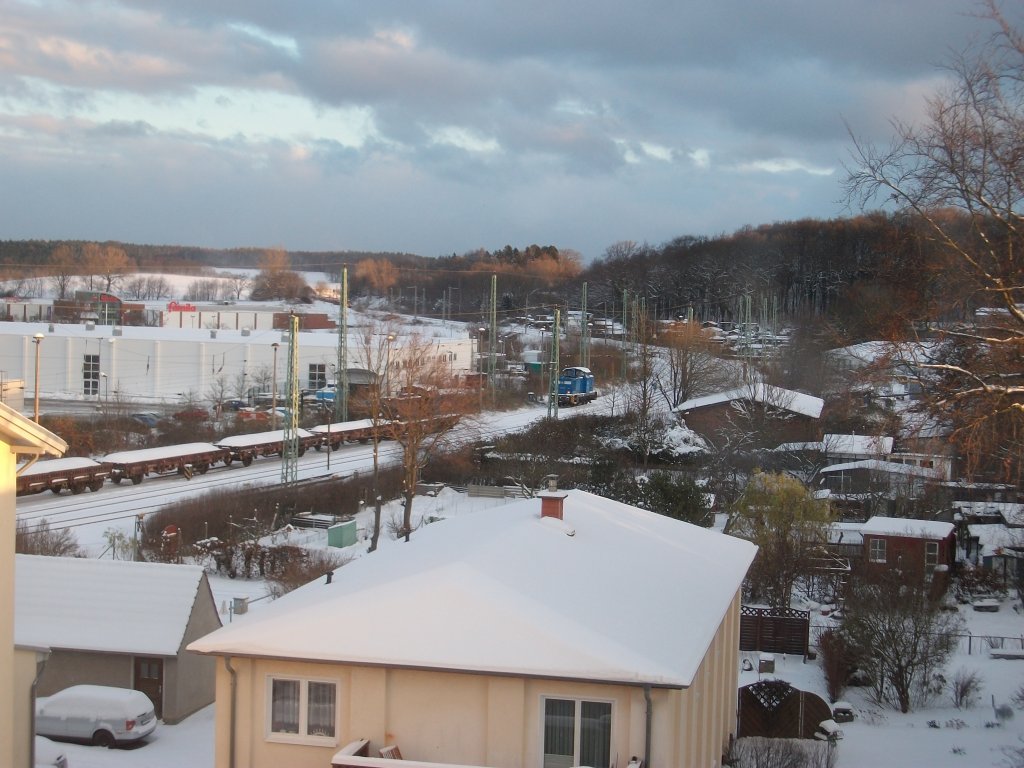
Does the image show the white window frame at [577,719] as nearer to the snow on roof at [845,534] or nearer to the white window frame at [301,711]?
the white window frame at [301,711]

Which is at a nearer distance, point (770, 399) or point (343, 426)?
point (770, 399)

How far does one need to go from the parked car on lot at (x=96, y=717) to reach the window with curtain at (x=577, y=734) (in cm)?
655

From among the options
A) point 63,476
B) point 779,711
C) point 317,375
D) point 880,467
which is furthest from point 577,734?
point 317,375

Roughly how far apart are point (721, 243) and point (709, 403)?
148ft

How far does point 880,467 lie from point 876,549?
5.41 metres

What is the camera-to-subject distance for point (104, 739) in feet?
37.9

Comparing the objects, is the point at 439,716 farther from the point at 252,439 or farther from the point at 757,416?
the point at 757,416

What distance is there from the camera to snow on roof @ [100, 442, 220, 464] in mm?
26672

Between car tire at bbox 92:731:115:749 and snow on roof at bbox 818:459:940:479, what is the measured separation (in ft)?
61.4

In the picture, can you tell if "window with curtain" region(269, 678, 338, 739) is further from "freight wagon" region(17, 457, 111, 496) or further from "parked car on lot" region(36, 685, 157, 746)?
"freight wagon" region(17, 457, 111, 496)

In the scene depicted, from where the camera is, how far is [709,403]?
35.9 metres

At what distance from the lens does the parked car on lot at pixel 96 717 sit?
11.5m

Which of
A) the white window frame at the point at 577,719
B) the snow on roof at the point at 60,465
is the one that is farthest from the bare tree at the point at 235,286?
the white window frame at the point at 577,719

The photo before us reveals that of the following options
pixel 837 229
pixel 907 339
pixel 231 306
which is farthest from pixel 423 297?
pixel 907 339
